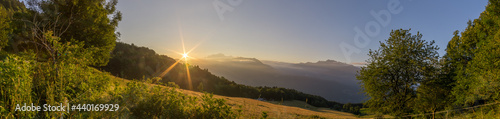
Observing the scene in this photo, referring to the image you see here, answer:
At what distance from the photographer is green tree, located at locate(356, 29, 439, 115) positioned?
1847 centimetres

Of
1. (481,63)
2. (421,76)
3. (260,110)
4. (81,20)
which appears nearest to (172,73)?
(81,20)

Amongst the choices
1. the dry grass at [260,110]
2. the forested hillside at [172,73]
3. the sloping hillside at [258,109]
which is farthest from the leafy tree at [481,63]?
the forested hillside at [172,73]

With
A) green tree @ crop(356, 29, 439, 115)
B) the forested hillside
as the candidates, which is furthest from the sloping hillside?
the forested hillside

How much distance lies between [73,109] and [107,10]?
21.0m

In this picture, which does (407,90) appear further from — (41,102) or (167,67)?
(167,67)

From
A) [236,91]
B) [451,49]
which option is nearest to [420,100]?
[451,49]

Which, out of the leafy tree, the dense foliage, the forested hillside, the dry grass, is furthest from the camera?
the forested hillside

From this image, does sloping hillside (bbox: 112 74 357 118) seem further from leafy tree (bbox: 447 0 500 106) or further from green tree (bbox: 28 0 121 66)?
leafy tree (bbox: 447 0 500 106)

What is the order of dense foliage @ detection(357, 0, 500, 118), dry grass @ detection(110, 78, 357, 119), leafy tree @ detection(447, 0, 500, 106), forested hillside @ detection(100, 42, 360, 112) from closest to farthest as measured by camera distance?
1. dry grass @ detection(110, 78, 357, 119)
2. leafy tree @ detection(447, 0, 500, 106)
3. dense foliage @ detection(357, 0, 500, 118)
4. forested hillside @ detection(100, 42, 360, 112)

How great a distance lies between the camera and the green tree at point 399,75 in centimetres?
1847

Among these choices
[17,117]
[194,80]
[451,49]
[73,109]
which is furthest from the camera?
[194,80]

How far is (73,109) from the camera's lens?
5.31 meters

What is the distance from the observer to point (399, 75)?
19000 mm

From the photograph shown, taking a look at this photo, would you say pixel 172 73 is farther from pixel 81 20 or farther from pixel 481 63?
pixel 481 63
